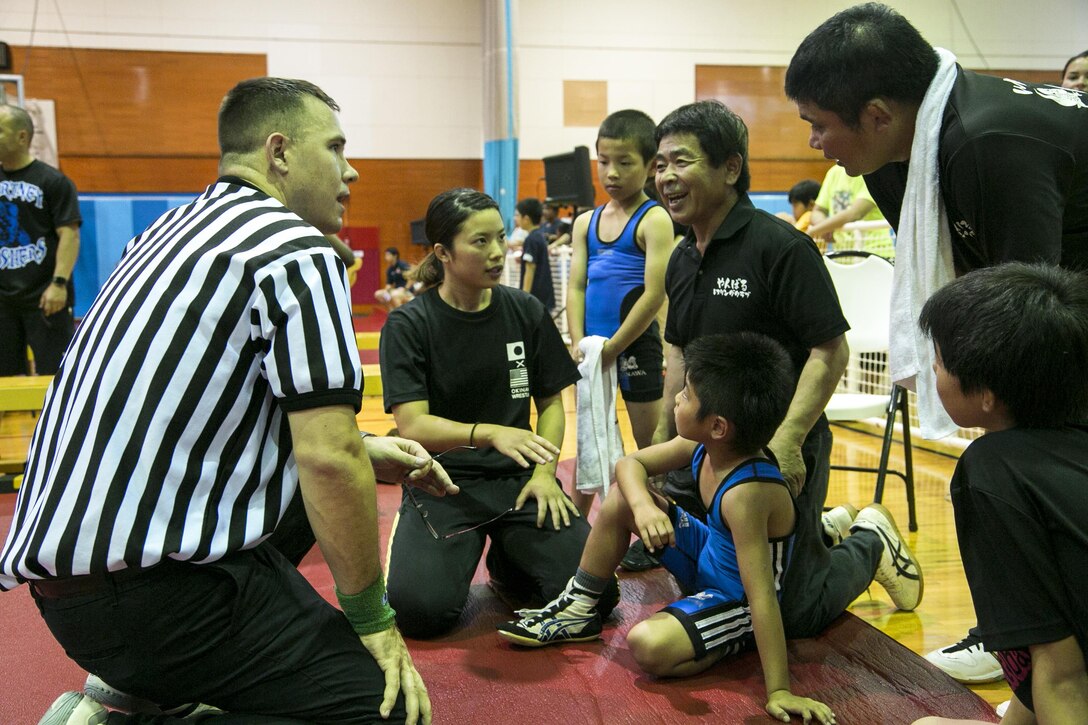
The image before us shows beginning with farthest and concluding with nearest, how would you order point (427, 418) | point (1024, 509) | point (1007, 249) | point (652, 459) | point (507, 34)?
point (507, 34) < point (427, 418) < point (652, 459) < point (1007, 249) < point (1024, 509)

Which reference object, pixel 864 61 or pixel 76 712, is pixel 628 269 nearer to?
pixel 864 61

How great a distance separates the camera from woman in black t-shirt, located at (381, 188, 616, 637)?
2.67m

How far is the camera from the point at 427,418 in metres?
2.72

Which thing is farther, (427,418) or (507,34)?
(507,34)

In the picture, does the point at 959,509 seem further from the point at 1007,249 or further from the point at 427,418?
the point at 427,418

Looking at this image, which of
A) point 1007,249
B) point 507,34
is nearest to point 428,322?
point 1007,249

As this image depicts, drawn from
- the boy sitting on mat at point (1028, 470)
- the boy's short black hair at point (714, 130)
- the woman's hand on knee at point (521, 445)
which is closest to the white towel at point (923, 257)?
the boy sitting on mat at point (1028, 470)

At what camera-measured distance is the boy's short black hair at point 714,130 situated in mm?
2438

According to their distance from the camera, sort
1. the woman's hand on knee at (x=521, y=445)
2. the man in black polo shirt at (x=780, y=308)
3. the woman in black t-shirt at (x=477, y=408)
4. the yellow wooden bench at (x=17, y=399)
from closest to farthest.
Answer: the man in black polo shirt at (x=780, y=308) < the woman's hand on knee at (x=521, y=445) < the woman in black t-shirt at (x=477, y=408) < the yellow wooden bench at (x=17, y=399)

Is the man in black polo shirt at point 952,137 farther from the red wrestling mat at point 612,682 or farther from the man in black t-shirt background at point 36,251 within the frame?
the man in black t-shirt background at point 36,251

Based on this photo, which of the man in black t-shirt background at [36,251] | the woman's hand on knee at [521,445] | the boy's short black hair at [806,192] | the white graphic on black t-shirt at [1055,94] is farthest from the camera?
the boy's short black hair at [806,192]

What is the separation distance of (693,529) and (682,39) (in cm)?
1301

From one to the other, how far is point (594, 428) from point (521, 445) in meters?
0.71

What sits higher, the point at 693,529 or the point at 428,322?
the point at 428,322
